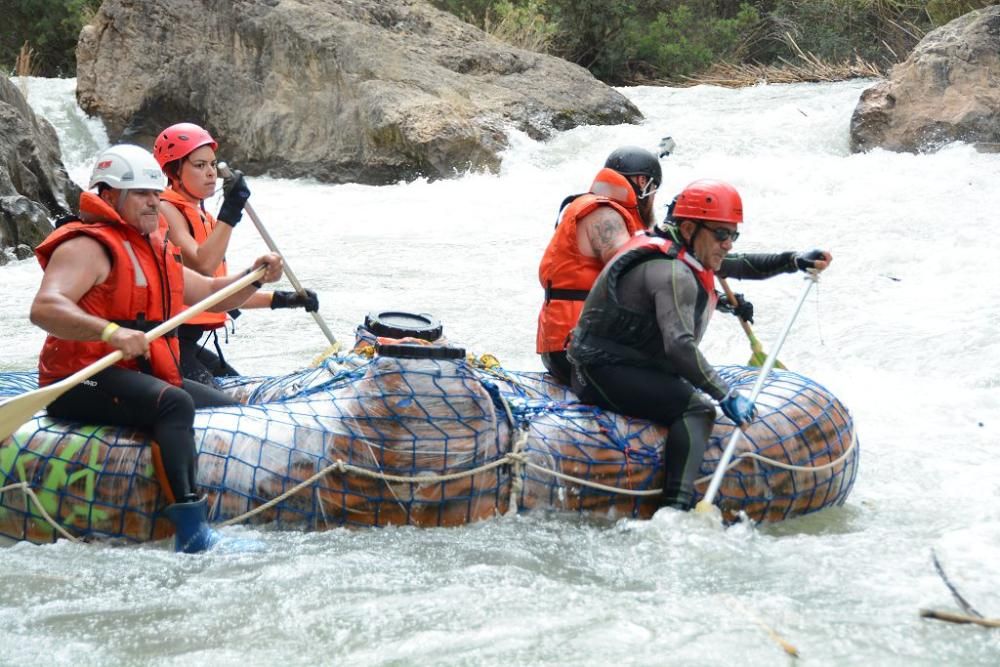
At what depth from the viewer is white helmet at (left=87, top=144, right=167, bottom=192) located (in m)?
3.95

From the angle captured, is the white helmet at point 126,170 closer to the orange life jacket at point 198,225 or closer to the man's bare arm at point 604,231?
the orange life jacket at point 198,225

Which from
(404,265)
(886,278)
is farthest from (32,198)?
(886,278)

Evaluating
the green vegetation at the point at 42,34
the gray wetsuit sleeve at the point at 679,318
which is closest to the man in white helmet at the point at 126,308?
the gray wetsuit sleeve at the point at 679,318

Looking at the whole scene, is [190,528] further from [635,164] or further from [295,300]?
[635,164]

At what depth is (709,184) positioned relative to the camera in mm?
4363

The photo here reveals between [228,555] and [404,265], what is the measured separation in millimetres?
5655

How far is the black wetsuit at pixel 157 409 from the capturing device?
3.92m

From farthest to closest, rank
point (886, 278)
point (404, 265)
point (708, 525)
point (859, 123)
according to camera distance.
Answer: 1. point (859, 123)
2. point (404, 265)
3. point (886, 278)
4. point (708, 525)

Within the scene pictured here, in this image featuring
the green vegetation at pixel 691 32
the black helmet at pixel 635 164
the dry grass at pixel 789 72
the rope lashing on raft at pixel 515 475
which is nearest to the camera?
the rope lashing on raft at pixel 515 475

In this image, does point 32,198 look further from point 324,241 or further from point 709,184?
point 709,184

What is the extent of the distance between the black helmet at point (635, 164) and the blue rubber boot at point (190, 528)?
7.57ft

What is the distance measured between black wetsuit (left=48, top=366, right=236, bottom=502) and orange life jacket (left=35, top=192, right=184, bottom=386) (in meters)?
0.08

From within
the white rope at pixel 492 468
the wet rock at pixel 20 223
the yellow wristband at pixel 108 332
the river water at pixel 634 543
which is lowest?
the wet rock at pixel 20 223

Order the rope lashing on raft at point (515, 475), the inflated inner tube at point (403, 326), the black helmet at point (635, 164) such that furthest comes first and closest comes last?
the black helmet at point (635, 164) → the inflated inner tube at point (403, 326) → the rope lashing on raft at point (515, 475)
